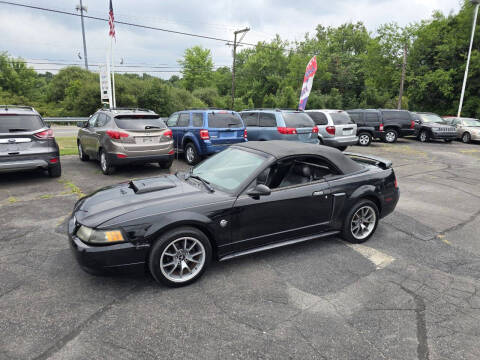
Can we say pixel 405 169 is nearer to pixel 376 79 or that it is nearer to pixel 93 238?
pixel 93 238

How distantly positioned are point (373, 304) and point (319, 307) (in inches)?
21.5

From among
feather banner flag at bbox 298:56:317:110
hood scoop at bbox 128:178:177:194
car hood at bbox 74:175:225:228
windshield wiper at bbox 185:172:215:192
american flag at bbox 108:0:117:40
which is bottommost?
car hood at bbox 74:175:225:228

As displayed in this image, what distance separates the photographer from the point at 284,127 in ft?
34.3

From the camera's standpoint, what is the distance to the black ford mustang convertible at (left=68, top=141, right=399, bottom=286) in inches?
124

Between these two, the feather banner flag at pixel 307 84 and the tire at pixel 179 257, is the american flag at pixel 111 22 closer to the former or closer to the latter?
the feather banner flag at pixel 307 84

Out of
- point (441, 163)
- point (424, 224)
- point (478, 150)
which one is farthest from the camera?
point (478, 150)

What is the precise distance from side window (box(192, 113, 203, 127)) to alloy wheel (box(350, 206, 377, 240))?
6181 mm

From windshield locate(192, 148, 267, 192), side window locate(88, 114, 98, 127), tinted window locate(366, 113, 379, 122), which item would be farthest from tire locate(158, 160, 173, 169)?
tinted window locate(366, 113, 379, 122)

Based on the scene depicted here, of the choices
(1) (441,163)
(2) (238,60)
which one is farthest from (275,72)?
(1) (441,163)

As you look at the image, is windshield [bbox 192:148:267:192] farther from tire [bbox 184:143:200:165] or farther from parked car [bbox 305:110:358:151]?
parked car [bbox 305:110:358:151]

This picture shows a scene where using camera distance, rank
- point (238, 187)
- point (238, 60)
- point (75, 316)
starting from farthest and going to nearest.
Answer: point (238, 60)
point (238, 187)
point (75, 316)

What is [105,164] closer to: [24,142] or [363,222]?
[24,142]

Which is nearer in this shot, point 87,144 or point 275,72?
point 87,144

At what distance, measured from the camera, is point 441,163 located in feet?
38.8
